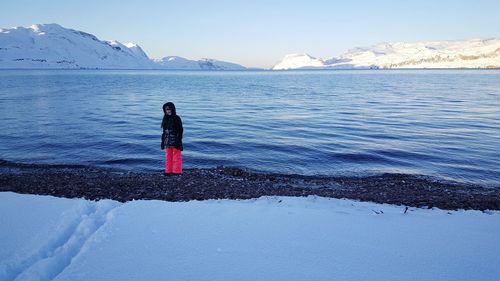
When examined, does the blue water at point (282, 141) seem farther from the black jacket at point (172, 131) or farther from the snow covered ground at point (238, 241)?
the snow covered ground at point (238, 241)

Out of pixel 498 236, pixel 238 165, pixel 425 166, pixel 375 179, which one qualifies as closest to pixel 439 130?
pixel 425 166

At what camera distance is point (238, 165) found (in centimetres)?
1554

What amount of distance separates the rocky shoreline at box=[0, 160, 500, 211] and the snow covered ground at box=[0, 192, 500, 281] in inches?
56.6

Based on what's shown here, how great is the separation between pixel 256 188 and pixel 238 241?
15.5ft

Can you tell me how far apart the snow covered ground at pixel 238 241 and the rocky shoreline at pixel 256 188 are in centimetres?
144

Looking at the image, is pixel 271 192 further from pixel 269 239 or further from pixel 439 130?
pixel 439 130

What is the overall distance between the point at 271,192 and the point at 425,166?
31.0ft

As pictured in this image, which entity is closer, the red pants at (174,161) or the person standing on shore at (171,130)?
the person standing on shore at (171,130)

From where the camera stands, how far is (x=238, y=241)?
5566 millimetres

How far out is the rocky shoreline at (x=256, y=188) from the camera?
29.2 feet

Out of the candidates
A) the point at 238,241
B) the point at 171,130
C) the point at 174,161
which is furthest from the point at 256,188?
the point at 238,241

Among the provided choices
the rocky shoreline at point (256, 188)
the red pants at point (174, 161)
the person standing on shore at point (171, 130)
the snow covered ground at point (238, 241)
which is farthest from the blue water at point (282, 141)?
the snow covered ground at point (238, 241)

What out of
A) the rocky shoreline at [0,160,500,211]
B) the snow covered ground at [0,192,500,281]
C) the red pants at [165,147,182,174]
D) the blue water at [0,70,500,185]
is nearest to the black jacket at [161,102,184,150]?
the red pants at [165,147,182,174]

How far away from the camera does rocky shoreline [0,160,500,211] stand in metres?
8.91
